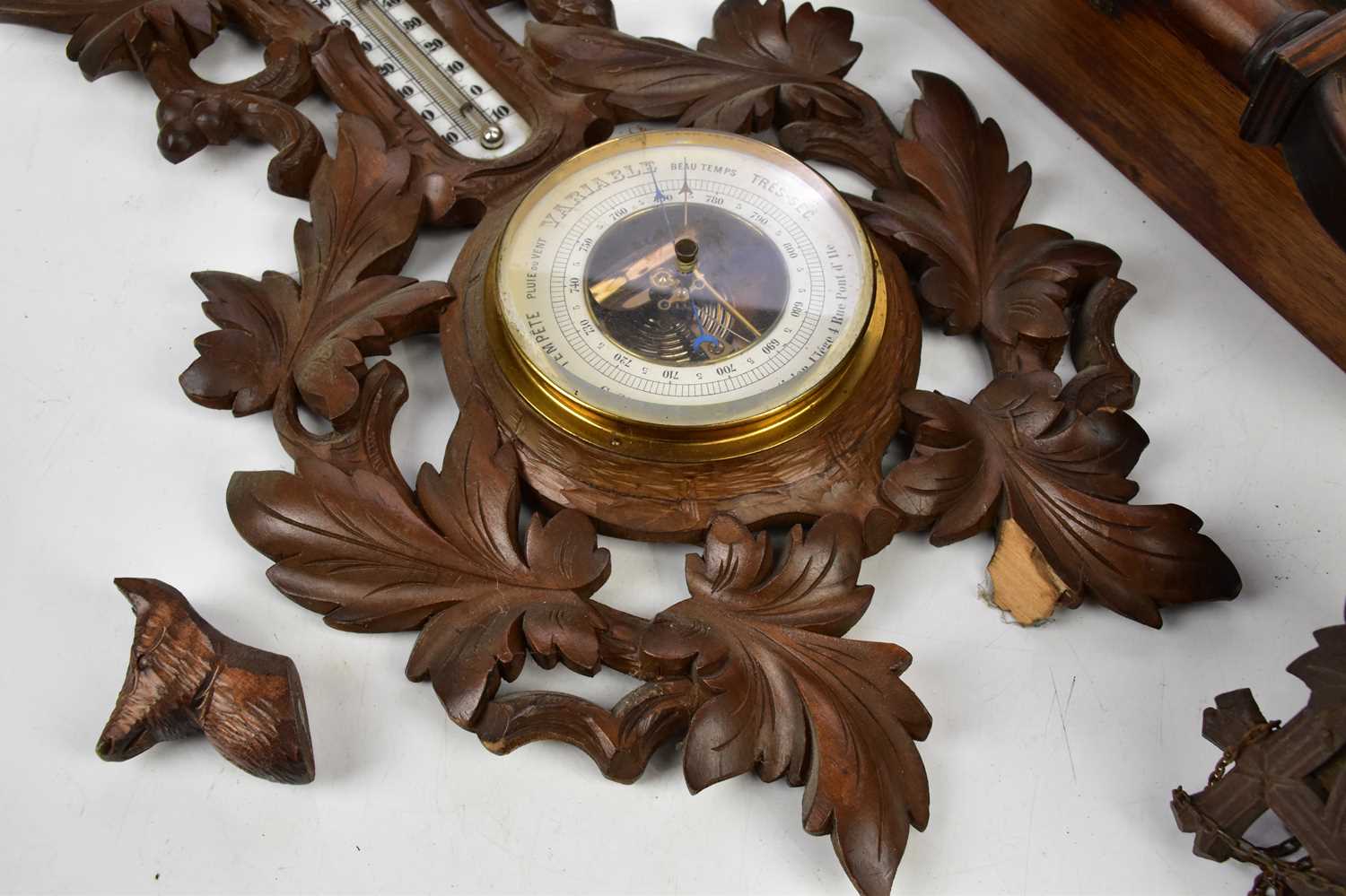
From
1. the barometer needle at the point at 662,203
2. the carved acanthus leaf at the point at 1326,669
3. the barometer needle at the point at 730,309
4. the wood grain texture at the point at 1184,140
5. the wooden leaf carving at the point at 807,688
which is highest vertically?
the wood grain texture at the point at 1184,140

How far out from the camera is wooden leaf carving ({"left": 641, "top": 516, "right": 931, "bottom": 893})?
1.25 m

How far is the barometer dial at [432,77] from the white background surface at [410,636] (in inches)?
5.2

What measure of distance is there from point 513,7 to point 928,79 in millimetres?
489

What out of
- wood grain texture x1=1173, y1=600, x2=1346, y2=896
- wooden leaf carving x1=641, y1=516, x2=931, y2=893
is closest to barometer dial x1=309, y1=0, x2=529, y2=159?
wooden leaf carving x1=641, y1=516, x2=931, y2=893

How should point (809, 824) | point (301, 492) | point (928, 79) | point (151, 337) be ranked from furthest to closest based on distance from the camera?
point (928, 79), point (151, 337), point (301, 492), point (809, 824)

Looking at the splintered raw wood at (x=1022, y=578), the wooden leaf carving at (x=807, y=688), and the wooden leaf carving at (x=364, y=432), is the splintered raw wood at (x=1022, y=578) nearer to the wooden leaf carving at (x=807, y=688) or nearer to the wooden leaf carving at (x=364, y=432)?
the wooden leaf carving at (x=807, y=688)

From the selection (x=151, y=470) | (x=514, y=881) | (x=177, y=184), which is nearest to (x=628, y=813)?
(x=514, y=881)

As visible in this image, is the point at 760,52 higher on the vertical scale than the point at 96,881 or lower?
higher

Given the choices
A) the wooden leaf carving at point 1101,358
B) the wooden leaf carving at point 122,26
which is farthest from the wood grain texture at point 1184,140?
the wooden leaf carving at point 122,26

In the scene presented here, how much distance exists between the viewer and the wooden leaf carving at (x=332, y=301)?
→ 144cm

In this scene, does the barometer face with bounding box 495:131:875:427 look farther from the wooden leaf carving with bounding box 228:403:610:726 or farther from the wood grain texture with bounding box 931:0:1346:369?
the wood grain texture with bounding box 931:0:1346:369

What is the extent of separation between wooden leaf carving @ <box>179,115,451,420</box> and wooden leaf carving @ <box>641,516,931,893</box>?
38 centimetres

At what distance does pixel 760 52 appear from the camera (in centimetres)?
166

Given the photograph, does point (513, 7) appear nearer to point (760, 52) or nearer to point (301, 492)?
point (760, 52)
